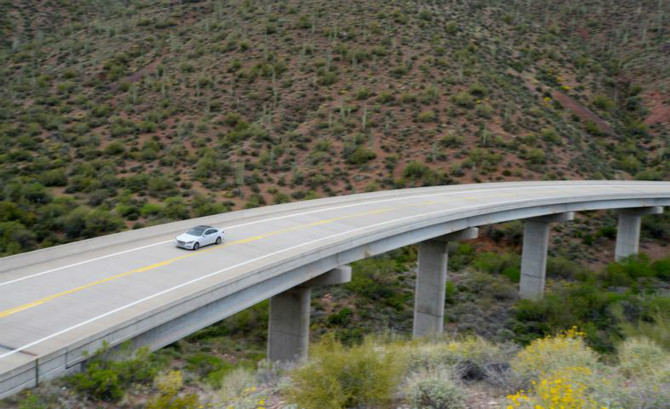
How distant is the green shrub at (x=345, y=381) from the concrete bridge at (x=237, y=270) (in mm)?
4178

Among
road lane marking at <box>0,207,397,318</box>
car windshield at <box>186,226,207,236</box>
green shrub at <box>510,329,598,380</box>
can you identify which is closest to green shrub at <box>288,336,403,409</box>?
green shrub at <box>510,329,598,380</box>

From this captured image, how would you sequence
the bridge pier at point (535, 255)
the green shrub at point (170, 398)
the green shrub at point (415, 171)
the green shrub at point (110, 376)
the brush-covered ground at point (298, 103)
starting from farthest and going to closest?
the green shrub at point (415, 171), the brush-covered ground at point (298, 103), the bridge pier at point (535, 255), the green shrub at point (110, 376), the green shrub at point (170, 398)

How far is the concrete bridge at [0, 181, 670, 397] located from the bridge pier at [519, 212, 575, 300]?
59 millimetres

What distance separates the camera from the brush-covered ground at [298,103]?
43625 millimetres

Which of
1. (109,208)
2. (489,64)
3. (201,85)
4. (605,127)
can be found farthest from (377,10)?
(109,208)

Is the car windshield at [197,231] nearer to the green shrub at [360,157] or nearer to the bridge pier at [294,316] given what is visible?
the bridge pier at [294,316]

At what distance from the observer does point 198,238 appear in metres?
19.4

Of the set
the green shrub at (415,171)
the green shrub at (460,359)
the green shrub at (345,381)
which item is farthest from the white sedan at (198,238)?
the green shrub at (415,171)

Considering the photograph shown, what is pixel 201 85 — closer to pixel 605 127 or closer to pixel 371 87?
pixel 371 87

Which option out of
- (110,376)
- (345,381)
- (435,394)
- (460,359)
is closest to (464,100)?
(460,359)

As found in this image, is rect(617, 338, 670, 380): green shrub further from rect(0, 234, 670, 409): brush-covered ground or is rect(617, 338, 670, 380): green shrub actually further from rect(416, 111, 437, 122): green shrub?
rect(416, 111, 437, 122): green shrub

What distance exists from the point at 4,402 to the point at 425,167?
38.6 m

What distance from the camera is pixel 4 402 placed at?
9.58 m

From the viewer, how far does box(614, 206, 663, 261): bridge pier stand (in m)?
40.1
